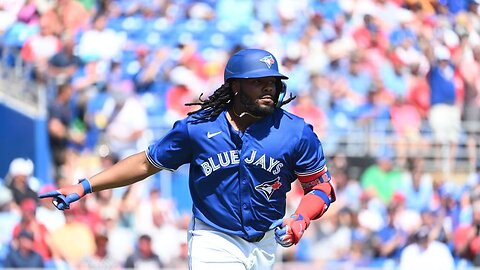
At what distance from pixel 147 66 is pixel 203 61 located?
2.45 ft

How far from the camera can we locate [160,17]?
14711mm

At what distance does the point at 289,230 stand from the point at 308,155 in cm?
48

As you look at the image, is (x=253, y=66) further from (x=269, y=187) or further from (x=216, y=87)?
(x=216, y=87)

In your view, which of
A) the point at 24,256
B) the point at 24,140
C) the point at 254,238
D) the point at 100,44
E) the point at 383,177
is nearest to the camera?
the point at 254,238

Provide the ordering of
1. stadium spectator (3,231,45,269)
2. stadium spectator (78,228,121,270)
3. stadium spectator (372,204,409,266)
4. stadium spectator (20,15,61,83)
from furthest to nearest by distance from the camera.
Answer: stadium spectator (20,15,61,83), stadium spectator (372,204,409,266), stadium spectator (78,228,121,270), stadium spectator (3,231,45,269)

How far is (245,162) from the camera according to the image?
16.6 feet

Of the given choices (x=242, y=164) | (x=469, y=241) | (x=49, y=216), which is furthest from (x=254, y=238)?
(x=469, y=241)

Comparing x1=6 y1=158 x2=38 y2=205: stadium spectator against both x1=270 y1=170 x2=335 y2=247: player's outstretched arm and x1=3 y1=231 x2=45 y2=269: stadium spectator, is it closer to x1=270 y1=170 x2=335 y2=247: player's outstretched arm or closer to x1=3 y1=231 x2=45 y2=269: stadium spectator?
x1=3 y1=231 x2=45 y2=269: stadium spectator

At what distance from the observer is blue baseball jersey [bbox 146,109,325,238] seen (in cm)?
507

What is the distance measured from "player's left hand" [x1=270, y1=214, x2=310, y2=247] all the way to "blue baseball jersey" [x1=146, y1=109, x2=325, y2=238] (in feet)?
0.90

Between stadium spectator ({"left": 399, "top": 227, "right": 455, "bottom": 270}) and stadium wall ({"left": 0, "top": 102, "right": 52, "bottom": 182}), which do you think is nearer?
stadium spectator ({"left": 399, "top": 227, "right": 455, "bottom": 270})

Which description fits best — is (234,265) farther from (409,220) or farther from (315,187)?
(409,220)

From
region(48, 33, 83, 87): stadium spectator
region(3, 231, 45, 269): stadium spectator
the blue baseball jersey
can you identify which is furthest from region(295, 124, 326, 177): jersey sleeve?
region(48, 33, 83, 87): stadium spectator

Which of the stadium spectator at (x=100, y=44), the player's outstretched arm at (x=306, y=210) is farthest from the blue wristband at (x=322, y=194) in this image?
the stadium spectator at (x=100, y=44)
